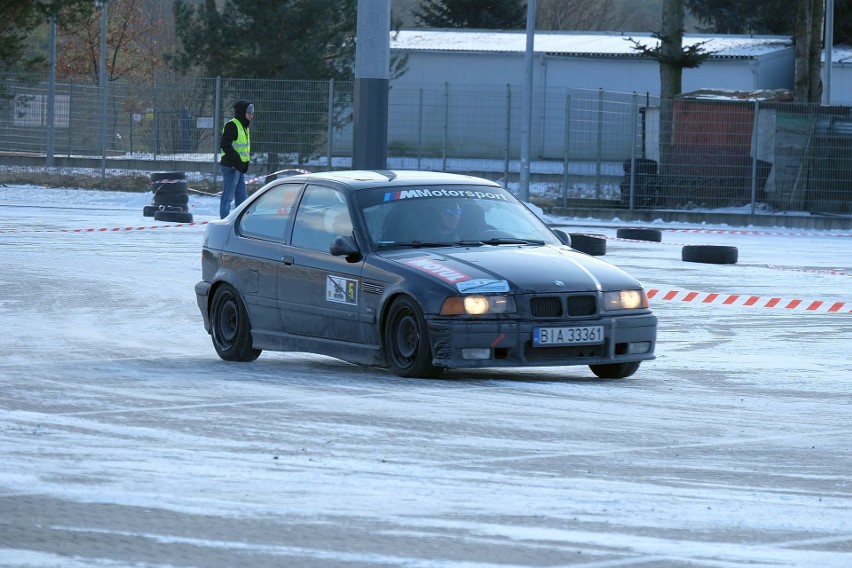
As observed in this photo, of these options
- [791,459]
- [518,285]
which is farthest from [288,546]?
[518,285]

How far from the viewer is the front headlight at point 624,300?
1080cm

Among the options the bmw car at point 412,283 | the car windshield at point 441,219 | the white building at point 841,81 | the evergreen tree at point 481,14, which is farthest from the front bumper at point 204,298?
the evergreen tree at point 481,14

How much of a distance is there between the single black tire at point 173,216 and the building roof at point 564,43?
89.0 feet

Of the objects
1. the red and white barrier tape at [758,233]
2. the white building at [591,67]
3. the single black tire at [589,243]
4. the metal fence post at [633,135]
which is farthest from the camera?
the white building at [591,67]

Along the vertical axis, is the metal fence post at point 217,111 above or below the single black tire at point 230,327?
above

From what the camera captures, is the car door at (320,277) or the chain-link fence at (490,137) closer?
the car door at (320,277)

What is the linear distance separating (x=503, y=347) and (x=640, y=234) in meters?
16.6

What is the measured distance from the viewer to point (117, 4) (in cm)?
7231

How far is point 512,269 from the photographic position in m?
10.7

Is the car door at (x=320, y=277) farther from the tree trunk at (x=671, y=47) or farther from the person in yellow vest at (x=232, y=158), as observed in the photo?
the tree trunk at (x=671, y=47)

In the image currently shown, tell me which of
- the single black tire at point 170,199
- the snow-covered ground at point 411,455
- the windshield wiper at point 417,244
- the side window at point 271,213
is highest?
the side window at point 271,213

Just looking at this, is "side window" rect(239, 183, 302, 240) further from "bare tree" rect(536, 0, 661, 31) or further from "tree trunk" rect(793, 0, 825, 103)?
"bare tree" rect(536, 0, 661, 31)

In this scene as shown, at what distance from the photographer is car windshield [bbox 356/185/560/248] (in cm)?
1145

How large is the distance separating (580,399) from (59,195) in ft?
93.9
